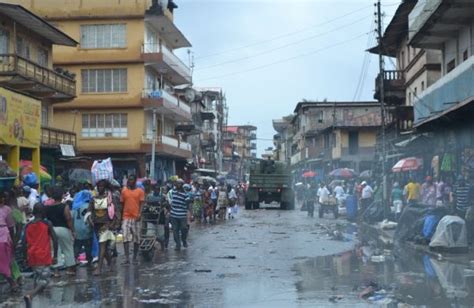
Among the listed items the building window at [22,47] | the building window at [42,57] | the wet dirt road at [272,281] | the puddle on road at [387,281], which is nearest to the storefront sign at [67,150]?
the building window at [42,57]

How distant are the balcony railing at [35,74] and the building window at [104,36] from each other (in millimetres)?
9694

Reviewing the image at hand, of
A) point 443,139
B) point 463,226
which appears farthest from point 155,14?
point 463,226

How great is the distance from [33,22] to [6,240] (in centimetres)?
2442

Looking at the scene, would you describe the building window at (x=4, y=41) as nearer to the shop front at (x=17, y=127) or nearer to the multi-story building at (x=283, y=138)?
the shop front at (x=17, y=127)

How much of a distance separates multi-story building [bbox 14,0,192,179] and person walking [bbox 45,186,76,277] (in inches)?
1377

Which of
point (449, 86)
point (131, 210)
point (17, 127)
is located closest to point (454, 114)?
point (449, 86)

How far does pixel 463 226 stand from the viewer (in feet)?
51.2

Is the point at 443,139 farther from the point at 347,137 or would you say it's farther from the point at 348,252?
the point at 347,137

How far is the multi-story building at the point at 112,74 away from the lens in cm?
4797

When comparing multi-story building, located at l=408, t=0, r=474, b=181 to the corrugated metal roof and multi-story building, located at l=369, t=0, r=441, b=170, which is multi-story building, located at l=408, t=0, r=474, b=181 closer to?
multi-story building, located at l=369, t=0, r=441, b=170

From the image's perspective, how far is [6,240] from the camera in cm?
1095

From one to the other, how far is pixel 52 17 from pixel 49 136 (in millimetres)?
15828

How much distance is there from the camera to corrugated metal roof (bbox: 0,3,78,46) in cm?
3049

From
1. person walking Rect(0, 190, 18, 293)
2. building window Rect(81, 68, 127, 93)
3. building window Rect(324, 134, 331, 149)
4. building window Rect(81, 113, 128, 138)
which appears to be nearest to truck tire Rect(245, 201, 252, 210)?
building window Rect(81, 113, 128, 138)
